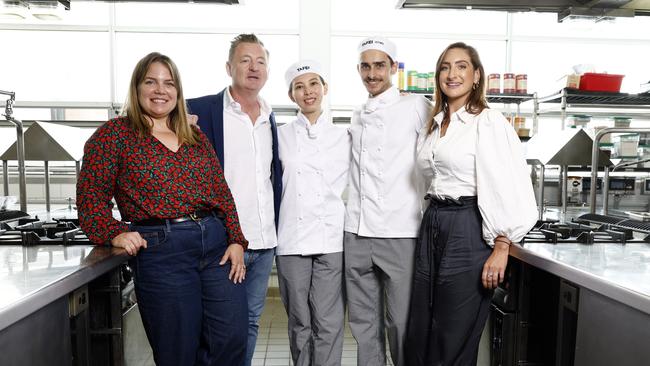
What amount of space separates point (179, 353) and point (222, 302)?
0.60 ft

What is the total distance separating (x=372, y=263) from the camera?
5.75 ft

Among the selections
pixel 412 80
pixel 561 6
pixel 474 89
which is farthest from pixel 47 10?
pixel 412 80

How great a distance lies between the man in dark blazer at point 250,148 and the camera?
66.2 inches

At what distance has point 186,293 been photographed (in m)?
1.32

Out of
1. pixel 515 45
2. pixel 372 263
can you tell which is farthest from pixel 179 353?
pixel 515 45

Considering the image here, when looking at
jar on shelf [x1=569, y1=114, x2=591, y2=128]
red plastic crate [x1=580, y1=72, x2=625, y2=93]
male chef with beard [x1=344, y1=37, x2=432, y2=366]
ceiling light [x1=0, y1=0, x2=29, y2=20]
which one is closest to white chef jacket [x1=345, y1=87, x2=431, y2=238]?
male chef with beard [x1=344, y1=37, x2=432, y2=366]

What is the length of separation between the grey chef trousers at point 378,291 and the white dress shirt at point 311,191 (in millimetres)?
99

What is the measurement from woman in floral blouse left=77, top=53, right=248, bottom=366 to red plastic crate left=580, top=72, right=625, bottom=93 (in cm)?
251

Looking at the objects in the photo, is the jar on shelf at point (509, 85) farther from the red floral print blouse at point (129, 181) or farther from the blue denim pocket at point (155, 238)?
the blue denim pocket at point (155, 238)

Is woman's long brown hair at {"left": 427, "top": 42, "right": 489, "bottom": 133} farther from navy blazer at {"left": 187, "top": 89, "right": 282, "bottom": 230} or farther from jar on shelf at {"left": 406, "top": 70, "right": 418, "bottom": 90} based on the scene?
jar on shelf at {"left": 406, "top": 70, "right": 418, "bottom": 90}

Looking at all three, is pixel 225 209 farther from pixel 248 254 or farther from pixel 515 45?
pixel 515 45

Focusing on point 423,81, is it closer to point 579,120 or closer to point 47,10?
point 579,120

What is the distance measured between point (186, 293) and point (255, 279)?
47cm

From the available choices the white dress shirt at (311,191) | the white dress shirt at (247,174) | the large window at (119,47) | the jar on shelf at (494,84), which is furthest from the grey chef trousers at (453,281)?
the large window at (119,47)
